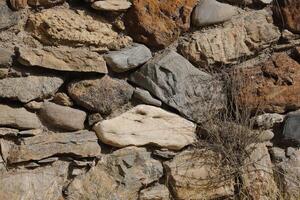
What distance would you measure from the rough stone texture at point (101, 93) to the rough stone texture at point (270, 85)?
0.49 metres

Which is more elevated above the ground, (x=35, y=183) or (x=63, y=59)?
(x=63, y=59)

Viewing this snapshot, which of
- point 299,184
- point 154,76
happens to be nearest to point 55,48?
point 154,76

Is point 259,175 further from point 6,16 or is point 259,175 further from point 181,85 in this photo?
point 6,16

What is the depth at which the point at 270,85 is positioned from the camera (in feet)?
7.93

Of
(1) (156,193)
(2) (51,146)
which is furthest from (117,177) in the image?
(2) (51,146)

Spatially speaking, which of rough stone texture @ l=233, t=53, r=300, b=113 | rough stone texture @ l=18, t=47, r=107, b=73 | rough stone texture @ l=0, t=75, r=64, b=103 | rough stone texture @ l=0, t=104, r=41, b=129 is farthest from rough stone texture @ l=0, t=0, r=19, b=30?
rough stone texture @ l=233, t=53, r=300, b=113

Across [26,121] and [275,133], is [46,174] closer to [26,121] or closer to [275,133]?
[26,121]

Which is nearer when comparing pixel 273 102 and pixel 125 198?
pixel 125 198

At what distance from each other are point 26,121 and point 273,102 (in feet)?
3.44

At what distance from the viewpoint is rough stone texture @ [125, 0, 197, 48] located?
2.30 meters

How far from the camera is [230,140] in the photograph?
2.36 meters

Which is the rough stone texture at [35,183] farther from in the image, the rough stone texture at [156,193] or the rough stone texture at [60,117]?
the rough stone texture at [156,193]

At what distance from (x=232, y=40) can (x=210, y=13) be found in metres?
0.15

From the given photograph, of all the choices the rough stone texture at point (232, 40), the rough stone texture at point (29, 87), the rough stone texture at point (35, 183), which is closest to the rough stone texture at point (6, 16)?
the rough stone texture at point (29, 87)
